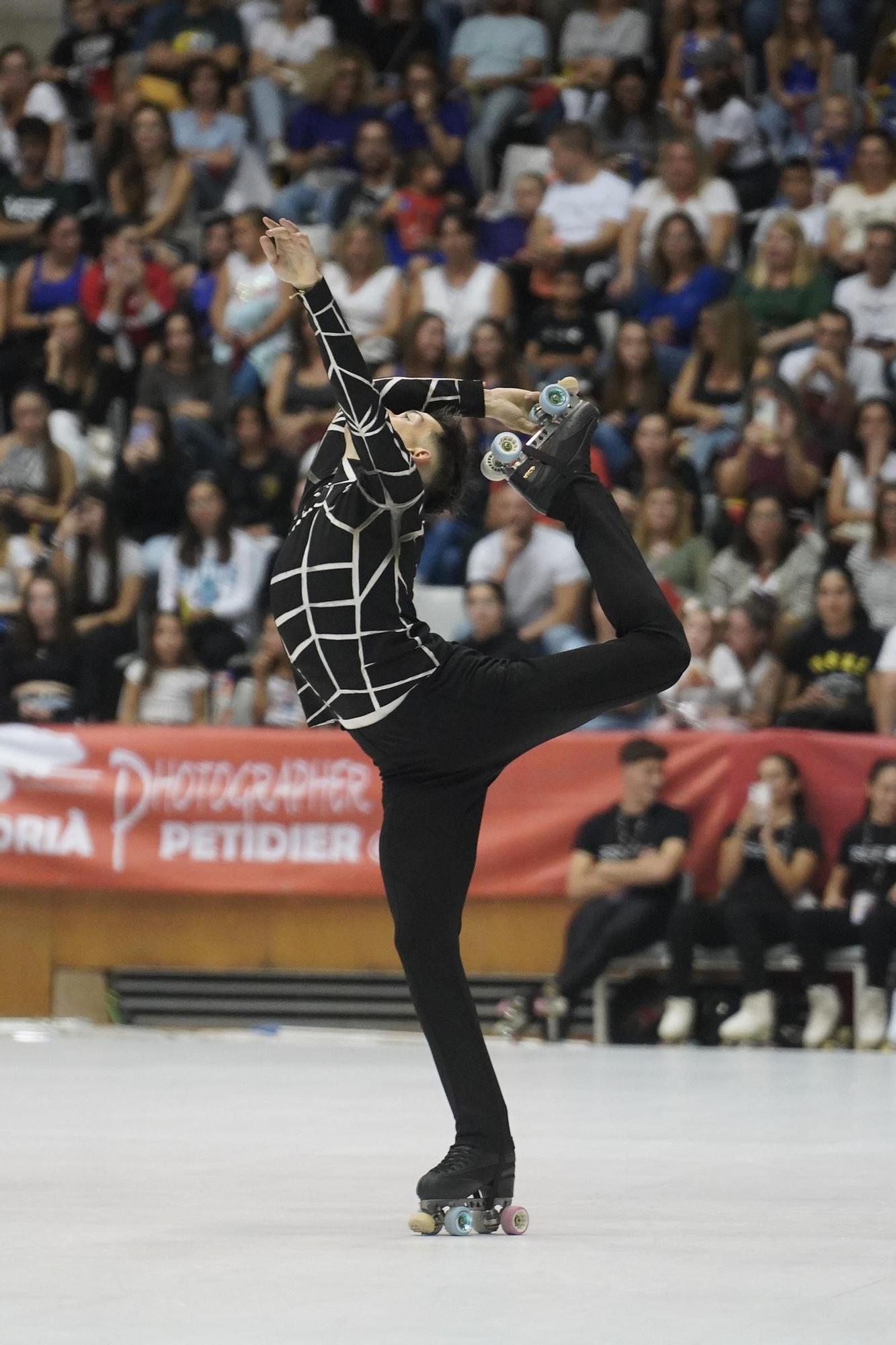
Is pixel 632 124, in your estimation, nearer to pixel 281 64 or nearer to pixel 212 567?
pixel 281 64

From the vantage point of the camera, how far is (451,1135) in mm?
6188

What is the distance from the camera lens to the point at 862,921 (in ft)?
29.7

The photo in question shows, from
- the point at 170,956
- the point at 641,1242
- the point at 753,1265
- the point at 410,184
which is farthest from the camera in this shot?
the point at 410,184

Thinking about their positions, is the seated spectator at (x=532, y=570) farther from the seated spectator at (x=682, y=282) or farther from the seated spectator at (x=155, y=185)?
the seated spectator at (x=155, y=185)

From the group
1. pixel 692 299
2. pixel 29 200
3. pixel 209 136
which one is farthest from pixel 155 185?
pixel 692 299

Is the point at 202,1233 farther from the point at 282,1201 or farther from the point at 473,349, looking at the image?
the point at 473,349

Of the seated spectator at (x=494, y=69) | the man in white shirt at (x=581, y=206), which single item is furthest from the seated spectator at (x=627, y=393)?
the seated spectator at (x=494, y=69)

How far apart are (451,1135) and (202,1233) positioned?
5.99 ft

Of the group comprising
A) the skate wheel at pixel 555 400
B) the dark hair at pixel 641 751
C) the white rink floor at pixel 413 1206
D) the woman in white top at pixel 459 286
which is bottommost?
the white rink floor at pixel 413 1206

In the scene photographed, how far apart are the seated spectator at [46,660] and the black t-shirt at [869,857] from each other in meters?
3.94

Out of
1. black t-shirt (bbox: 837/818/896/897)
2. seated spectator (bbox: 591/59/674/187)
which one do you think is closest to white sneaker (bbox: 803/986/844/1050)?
black t-shirt (bbox: 837/818/896/897)

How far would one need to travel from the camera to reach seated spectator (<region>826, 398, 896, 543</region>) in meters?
10.9

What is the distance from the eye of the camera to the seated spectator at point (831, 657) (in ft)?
32.2

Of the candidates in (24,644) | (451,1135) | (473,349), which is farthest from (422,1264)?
(473,349)
